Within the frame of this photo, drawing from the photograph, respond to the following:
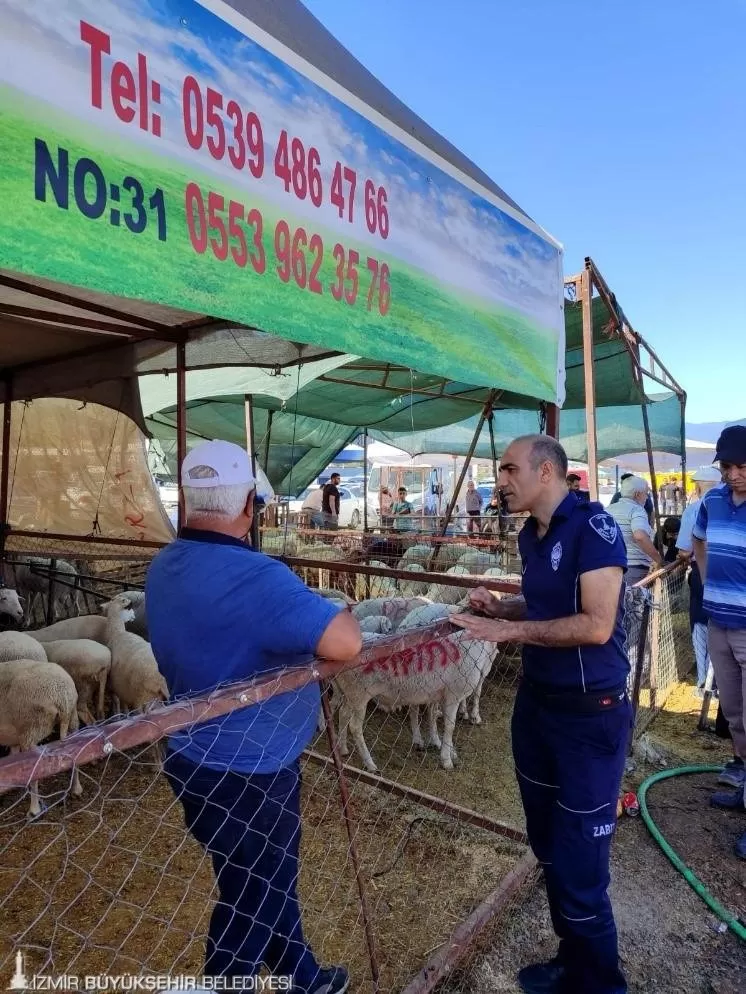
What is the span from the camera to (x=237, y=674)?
163cm

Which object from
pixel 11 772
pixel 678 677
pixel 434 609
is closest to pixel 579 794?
pixel 11 772

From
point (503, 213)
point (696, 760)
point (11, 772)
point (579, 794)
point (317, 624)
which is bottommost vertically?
point (696, 760)

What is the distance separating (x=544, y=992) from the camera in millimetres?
2301

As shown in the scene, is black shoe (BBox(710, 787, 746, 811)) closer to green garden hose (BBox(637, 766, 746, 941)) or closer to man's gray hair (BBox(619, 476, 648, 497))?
green garden hose (BBox(637, 766, 746, 941))

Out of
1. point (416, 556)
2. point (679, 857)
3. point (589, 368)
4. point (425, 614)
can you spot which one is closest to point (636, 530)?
point (589, 368)

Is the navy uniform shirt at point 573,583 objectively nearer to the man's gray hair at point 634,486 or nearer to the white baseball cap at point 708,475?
the white baseball cap at point 708,475

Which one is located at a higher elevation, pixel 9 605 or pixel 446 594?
pixel 9 605

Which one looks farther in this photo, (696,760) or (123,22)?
(696,760)

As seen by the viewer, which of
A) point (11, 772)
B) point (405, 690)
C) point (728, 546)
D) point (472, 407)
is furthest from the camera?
point (472, 407)

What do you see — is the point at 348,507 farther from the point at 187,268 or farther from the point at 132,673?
the point at 187,268

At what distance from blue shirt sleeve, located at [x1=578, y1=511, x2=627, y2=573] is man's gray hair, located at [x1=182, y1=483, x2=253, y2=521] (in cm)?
111

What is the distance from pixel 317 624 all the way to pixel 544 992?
1.92 metres

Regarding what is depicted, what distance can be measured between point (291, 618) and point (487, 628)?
33.1 inches

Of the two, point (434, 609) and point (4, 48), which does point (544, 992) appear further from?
point (4, 48)
